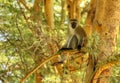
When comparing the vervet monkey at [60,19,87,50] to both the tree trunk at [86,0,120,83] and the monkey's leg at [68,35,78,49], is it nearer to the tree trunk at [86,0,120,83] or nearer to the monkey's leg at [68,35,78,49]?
the monkey's leg at [68,35,78,49]

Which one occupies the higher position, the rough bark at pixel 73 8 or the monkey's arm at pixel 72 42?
the rough bark at pixel 73 8

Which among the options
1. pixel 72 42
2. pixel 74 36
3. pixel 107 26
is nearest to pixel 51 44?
pixel 72 42

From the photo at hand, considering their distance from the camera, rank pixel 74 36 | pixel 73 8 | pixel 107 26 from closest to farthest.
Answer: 1. pixel 107 26
2. pixel 74 36
3. pixel 73 8

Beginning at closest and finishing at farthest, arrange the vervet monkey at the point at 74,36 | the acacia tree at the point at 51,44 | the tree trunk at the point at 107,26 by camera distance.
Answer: the acacia tree at the point at 51,44 < the tree trunk at the point at 107,26 < the vervet monkey at the point at 74,36

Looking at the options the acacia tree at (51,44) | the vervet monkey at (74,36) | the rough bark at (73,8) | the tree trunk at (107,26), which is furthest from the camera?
the rough bark at (73,8)

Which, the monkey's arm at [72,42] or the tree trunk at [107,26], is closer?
the tree trunk at [107,26]

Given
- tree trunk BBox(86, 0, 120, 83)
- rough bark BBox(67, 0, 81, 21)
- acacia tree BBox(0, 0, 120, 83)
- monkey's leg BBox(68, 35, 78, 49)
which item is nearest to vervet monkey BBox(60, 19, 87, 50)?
monkey's leg BBox(68, 35, 78, 49)

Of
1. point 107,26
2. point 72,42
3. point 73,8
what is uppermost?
point 73,8

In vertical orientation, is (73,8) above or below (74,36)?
above

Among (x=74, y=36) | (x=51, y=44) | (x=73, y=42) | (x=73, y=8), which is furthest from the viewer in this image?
(x=73, y=8)

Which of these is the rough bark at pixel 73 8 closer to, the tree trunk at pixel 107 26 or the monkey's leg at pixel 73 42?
the monkey's leg at pixel 73 42

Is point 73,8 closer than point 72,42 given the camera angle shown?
No

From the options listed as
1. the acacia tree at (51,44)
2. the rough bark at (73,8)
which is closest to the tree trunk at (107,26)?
the acacia tree at (51,44)

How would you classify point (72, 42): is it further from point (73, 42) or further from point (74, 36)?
point (74, 36)
